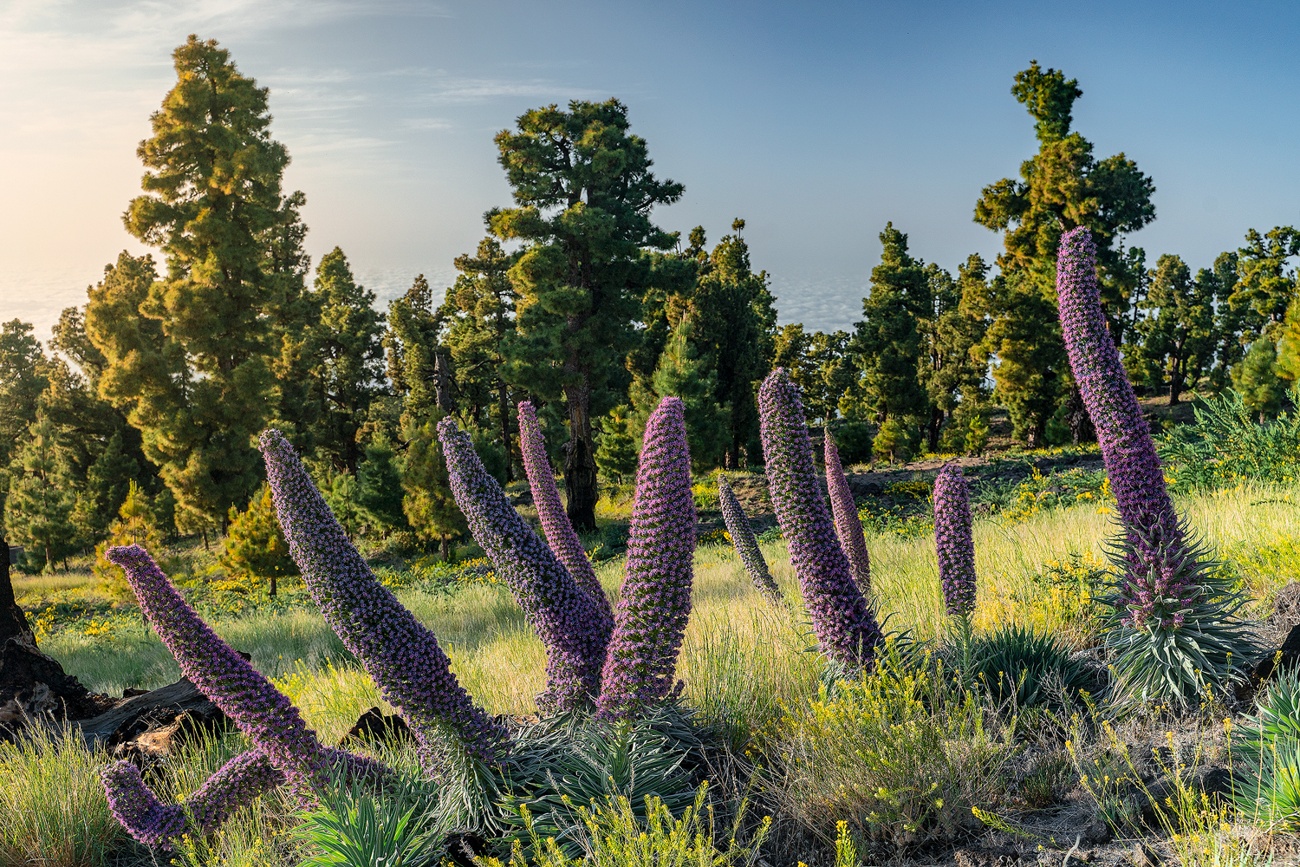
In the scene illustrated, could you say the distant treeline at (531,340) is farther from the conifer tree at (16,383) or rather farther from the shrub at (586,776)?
the shrub at (586,776)

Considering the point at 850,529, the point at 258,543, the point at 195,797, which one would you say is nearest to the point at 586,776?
the point at 195,797

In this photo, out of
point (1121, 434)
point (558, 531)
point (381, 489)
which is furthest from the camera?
point (381, 489)

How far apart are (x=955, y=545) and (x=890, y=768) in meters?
1.31

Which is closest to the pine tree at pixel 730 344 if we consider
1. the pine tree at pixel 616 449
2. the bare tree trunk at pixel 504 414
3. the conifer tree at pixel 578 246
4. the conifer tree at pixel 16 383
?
the pine tree at pixel 616 449

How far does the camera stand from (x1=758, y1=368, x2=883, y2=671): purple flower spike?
301cm

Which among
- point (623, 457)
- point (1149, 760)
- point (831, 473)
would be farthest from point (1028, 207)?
point (1149, 760)

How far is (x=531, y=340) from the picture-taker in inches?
846

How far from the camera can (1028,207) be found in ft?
97.0

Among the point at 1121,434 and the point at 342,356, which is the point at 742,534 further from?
the point at 342,356

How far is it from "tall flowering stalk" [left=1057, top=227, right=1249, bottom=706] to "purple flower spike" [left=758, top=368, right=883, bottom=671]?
1.09 meters

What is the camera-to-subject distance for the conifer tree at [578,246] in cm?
2127

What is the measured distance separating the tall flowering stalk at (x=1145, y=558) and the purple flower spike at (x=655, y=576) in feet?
5.73

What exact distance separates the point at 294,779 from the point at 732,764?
1664 mm

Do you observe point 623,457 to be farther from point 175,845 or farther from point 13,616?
point 175,845
